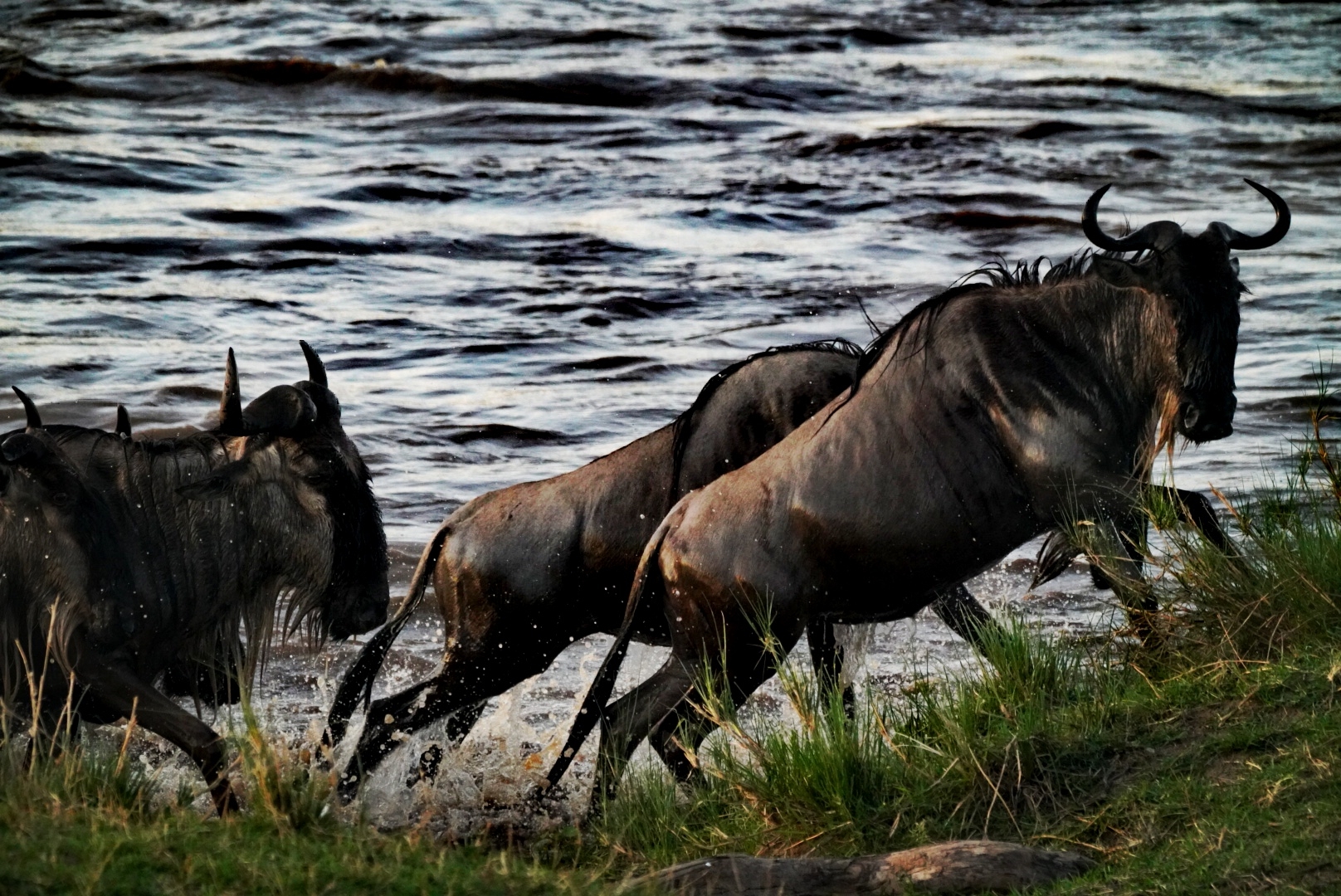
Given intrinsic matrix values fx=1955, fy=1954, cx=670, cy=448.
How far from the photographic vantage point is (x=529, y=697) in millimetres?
8602

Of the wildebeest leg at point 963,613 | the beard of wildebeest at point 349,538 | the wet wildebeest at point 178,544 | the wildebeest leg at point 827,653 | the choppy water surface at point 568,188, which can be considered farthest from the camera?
the choppy water surface at point 568,188

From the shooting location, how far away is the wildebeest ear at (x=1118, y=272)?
6.59m

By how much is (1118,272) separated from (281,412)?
2863 millimetres

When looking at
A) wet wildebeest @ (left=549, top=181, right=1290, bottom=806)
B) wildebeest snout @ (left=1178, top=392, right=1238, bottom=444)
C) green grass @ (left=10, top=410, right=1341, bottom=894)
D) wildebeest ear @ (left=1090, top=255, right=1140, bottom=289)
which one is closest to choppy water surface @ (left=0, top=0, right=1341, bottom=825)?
wet wildebeest @ (left=549, top=181, right=1290, bottom=806)

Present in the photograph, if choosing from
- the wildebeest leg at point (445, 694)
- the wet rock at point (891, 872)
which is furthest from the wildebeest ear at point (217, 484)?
the wet rock at point (891, 872)

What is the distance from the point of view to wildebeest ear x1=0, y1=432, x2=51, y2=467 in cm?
632

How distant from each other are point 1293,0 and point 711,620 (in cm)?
2984

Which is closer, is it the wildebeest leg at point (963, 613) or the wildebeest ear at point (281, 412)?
the wildebeest ear at point (281, 412)

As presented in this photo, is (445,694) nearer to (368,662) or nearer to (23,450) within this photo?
(368,662)

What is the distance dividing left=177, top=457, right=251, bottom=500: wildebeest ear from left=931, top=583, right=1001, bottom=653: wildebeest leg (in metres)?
2.44

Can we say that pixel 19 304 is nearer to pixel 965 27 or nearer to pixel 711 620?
pixel 711 620

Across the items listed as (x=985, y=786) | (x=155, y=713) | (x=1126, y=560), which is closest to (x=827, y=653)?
(x=1126, y=560)

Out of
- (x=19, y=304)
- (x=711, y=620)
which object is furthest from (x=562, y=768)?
(x=19, y=304)

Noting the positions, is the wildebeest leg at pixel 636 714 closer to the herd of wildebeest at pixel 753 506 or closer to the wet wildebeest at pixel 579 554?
the herd of wildebeest at pixel 753 506
